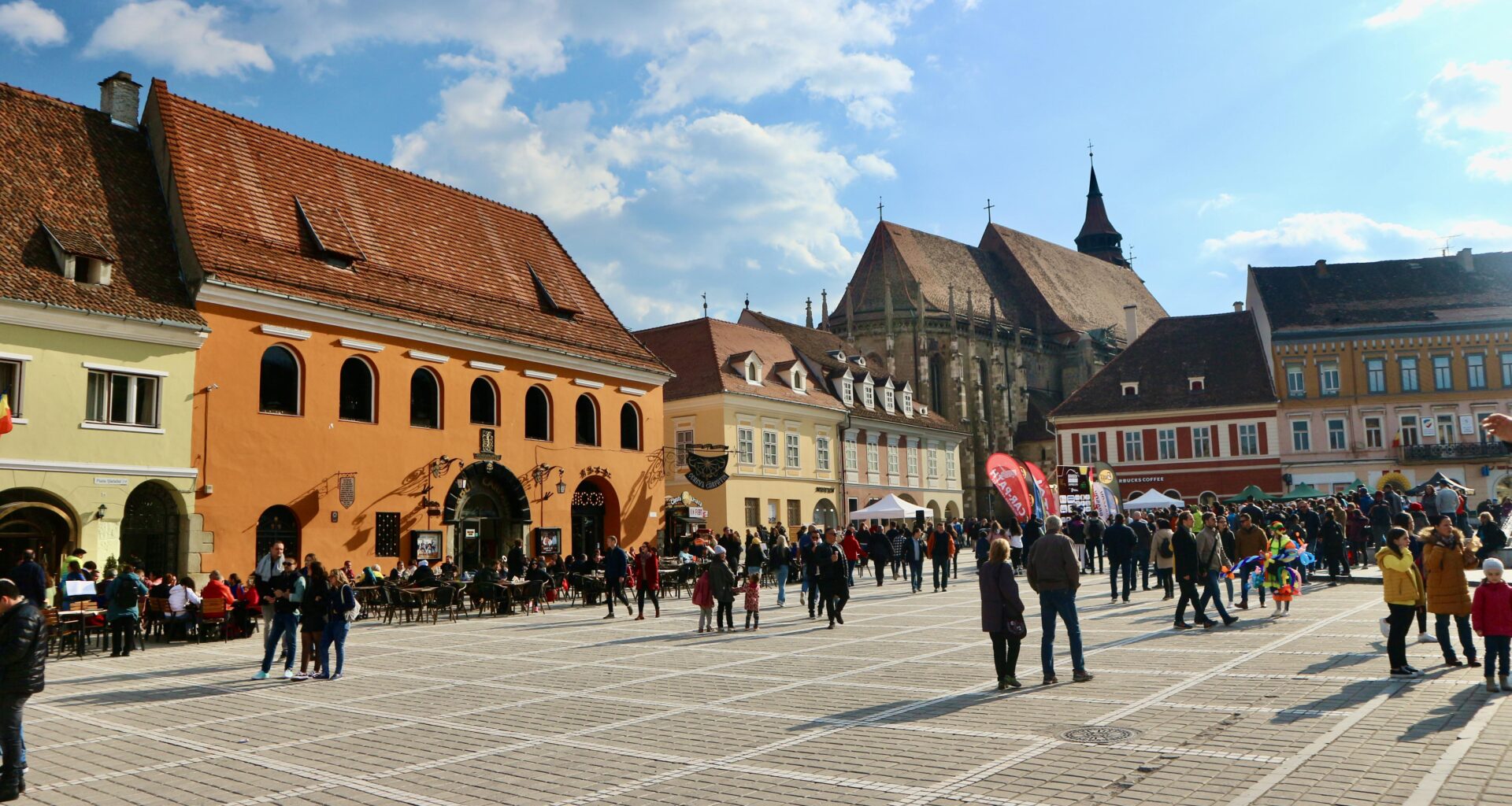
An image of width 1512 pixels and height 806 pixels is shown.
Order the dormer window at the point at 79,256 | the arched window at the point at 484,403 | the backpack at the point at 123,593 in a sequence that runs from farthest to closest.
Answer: the arched window at the point at 484,403 → the dormer window at the point at 79,256 → the backpack at the point at 123,593

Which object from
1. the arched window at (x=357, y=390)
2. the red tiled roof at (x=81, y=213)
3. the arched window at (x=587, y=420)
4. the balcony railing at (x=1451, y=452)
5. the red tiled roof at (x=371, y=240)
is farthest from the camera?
the balcony railing at (x=1451, y=452)

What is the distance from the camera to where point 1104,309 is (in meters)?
86.4

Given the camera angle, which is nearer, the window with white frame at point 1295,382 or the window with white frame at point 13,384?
the window with white frame at point 13,384

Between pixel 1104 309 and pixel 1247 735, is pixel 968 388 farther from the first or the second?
pixel 1247 735

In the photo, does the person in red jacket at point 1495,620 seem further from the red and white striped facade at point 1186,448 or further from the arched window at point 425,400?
the red and white striped facade at point 1186,448

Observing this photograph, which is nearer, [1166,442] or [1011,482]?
[1011,482]

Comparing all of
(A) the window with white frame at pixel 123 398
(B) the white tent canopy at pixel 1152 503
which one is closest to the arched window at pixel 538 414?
(A) the window with white frame at pixel 123 398

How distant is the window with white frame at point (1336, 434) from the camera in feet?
176

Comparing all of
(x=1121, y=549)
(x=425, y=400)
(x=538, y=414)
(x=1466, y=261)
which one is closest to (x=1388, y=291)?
(x=1466, y=261)

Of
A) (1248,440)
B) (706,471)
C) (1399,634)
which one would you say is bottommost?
(1399,634)

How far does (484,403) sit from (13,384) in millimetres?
11424

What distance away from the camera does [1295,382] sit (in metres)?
54.7

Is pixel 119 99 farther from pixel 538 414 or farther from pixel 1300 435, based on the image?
pixel 1300 435

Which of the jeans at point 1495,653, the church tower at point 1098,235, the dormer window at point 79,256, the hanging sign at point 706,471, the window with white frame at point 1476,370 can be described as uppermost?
the church tower at point 1098,235
